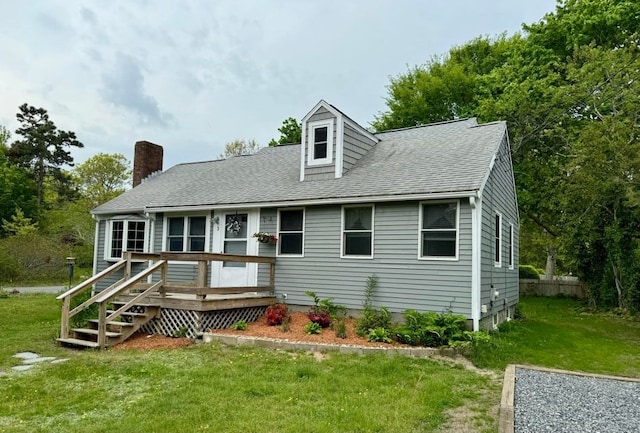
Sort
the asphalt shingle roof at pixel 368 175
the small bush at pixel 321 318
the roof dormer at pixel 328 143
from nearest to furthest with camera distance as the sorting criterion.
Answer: the small bush at pixel 321 318, the asphalt shingle roof at pixel 368 175, the roof dormer at pixel 328 143

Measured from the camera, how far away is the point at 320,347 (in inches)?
298

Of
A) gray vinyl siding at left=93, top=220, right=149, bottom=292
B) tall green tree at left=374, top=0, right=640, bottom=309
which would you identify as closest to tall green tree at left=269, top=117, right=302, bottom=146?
tall green tree at left=374, top=0, right=640, bottom=309

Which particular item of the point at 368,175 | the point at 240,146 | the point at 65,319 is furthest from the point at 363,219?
the point at 240,146

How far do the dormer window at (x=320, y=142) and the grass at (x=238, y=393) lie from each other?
209 inches

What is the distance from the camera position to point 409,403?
4891 millimetres

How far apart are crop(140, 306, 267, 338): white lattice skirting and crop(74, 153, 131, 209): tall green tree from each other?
1360 inches

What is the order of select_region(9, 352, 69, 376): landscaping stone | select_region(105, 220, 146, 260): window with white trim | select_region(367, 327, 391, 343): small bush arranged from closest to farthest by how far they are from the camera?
select_region(9, 352, 69, 376): landscaping stone < select_region(367, 327, 391, 343): small bush < select_region(105, 220, 146, 260): window with white trim

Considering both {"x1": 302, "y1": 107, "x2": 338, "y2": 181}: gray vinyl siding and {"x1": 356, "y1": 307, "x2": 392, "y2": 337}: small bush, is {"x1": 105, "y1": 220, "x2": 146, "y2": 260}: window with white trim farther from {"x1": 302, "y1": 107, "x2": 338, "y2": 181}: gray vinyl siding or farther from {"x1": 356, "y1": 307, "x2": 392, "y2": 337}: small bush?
{"x1": 356, "y1": 307, "x2": 392, "y2": 337}: small bush

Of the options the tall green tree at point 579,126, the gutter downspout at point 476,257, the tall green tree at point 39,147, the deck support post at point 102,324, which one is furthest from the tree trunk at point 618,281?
the tall green tree at point 39,147

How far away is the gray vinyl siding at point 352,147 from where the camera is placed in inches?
437

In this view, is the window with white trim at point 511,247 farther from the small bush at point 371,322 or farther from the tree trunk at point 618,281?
the tree trunk at point 618,281

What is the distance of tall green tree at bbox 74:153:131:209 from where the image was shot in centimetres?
4053

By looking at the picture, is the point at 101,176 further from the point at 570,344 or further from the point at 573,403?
the point at 573,403

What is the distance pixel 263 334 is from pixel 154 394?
3.43 meters
